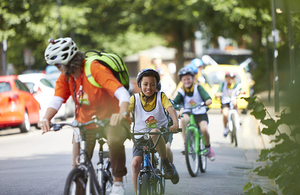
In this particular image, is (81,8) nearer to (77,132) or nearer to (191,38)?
(191,38)

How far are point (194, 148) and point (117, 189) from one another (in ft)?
11.3

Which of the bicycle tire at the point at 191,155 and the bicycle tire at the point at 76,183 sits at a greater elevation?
the bicycle tire at the point at 76,183

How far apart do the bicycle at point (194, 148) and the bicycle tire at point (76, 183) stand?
3673mm

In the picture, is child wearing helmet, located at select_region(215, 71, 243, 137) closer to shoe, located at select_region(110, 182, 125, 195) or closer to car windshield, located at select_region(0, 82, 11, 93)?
car windshield, located at select_region(0, 82, 11, 93)

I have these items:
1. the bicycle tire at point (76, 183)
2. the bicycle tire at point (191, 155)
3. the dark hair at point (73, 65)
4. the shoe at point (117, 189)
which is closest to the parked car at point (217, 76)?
the bicycle tire at point (191, 155)

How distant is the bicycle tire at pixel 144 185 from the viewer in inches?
192

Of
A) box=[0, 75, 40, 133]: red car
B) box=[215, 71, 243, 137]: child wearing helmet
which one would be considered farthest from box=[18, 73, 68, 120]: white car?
box=[215, 71, 243, 137]: child wearing helmet

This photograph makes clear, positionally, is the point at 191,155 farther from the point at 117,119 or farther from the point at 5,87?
the point at 5,87

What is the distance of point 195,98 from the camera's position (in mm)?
8422

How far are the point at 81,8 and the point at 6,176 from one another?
84.6 ft

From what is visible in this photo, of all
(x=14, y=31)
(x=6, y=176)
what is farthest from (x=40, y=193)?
(x=14, y=31)

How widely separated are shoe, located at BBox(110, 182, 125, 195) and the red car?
10.2 m

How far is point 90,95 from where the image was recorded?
482 centimetres

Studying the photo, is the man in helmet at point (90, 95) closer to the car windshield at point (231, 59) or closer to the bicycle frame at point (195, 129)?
the bicycle frame at point (195, 129)
